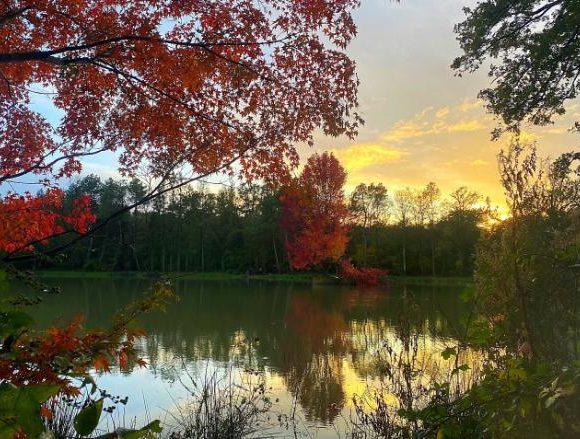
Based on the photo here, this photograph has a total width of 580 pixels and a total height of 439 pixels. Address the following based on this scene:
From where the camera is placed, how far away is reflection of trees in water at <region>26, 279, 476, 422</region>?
27.4 feet

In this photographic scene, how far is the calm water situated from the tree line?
21026mm

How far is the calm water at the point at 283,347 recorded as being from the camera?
777 centimetres

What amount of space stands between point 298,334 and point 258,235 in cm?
3727

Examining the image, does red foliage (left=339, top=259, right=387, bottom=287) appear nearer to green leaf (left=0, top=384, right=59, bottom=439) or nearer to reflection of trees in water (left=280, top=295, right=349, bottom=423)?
reflection of trees in water (left=280, top=295, right=349, bottom=423)

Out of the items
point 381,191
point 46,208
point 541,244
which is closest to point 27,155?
point 46,208

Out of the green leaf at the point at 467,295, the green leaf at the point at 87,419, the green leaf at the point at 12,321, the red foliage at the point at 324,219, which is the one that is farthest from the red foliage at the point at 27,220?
the red foliage at the point at 324,219

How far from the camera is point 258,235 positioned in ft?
169

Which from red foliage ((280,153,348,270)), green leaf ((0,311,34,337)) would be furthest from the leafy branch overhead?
red foliage ((280,153,348,270))

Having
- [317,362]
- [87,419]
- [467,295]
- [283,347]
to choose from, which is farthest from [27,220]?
[283,347]

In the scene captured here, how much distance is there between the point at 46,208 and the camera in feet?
21.5

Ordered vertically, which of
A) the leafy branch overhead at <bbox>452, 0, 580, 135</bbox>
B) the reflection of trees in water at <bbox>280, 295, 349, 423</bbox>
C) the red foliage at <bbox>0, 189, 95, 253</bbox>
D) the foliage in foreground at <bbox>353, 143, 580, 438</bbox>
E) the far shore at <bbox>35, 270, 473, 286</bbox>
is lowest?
the reflection of trees in water at <bbox>280, 295, 349, 423</bbox>

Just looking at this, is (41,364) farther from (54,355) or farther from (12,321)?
(12,321)

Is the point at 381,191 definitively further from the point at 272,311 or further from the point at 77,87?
the point at 77,87

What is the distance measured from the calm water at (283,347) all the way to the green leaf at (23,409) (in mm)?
3185
